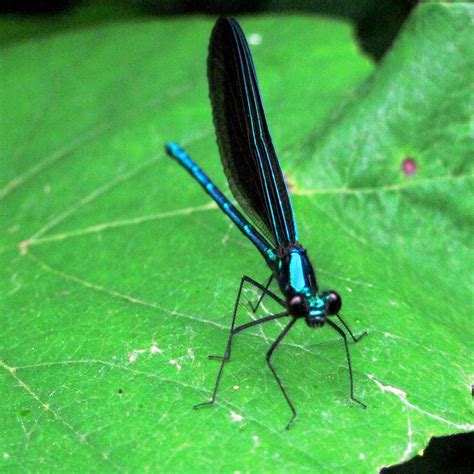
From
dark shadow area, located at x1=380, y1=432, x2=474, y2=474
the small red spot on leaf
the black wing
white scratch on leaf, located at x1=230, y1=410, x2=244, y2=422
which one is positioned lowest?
dark shadow area, located at x1=380, y1=432, x2=474, y2=474

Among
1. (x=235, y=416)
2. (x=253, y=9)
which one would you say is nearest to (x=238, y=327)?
(x=235, y=416)

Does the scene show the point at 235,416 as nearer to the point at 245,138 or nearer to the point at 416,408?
the point at 416,408

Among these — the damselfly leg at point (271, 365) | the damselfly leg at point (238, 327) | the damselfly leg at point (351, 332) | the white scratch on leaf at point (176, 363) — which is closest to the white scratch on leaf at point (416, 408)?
the damselfly leg at point (351, 332)

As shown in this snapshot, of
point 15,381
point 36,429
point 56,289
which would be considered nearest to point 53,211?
point 56,289

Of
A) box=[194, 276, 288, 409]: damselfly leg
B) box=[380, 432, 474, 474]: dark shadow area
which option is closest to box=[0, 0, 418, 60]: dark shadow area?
Answer: box=[380, 432, 474, 474]: dark shadow area

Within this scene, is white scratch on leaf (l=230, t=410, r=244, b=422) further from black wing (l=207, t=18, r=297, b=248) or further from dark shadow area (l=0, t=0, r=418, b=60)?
dark shadow area (l=0, t=0, r=418, b=60)

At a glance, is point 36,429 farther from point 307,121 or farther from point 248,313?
point 307,121
